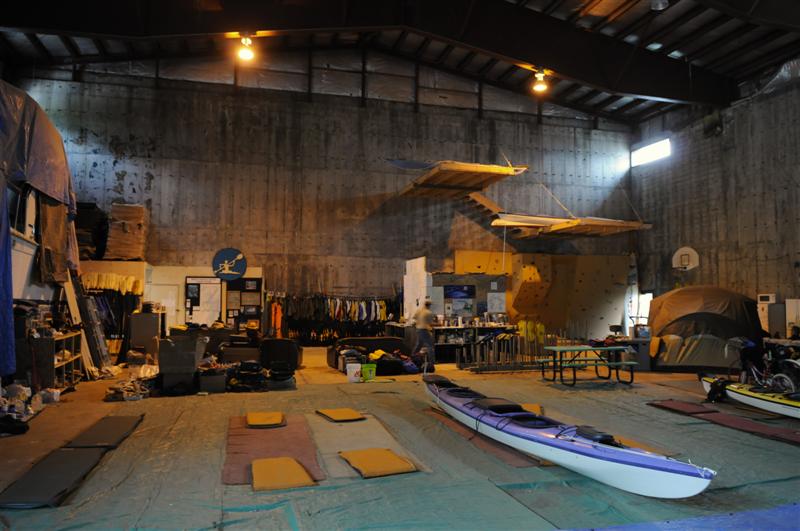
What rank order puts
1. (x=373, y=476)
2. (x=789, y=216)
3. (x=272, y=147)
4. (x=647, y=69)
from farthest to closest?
1. (x=272, y=147)
2. (x=647, y=69)
3. (x=789, y=216)
4. (x=373, y=476)

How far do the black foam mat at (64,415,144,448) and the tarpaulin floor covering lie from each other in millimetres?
102

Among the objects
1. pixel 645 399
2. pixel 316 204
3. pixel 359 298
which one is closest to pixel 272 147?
pixel 316 204

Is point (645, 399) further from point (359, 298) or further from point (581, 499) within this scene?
point (359, 298)

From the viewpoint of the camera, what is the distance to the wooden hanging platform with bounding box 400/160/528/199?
12.0m

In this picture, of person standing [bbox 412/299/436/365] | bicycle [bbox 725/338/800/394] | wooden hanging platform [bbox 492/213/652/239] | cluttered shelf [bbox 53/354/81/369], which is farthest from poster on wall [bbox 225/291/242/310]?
bicycle [bbox 725/338/800/394]

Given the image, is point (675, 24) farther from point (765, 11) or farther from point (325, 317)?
point (325, 317)

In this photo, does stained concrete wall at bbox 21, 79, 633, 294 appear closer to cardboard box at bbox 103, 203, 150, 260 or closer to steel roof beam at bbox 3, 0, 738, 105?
cardboard box at bbox 103, 203, 150, 260

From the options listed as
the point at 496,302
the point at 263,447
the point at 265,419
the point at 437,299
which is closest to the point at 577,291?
the point at 496,302

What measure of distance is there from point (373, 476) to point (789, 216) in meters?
12.0

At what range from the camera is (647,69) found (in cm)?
1302

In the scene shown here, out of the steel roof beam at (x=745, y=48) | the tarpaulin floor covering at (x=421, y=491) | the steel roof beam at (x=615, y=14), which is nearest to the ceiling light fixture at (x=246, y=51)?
the tarpaulin floor covering at (x=421, y=491)

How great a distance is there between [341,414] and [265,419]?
0.90m

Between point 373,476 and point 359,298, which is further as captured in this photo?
point 359,298

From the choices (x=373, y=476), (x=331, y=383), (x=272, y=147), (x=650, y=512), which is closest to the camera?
(x=650, y=512)
